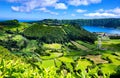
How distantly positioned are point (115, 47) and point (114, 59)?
159 ft

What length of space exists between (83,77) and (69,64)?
321 feet

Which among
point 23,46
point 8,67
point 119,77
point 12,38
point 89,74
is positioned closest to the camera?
point 8,67

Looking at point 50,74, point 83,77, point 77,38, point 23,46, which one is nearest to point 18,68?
point 50,74

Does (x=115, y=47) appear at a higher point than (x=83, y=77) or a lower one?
lower

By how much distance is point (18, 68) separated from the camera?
23.1 feet

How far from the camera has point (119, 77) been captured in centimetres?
3638

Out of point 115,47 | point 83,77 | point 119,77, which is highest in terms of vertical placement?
point 83,77

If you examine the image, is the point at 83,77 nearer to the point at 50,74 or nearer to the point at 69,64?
the point at 50,74

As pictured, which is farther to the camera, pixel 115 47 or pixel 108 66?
pixel 115 47

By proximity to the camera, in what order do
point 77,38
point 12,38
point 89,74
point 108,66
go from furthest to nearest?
point 77,38 → point 12,38 → point 108,66 → point 89,74

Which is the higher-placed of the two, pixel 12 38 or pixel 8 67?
pixel 8 67

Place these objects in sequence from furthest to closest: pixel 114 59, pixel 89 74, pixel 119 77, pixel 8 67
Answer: pixel 114 59 → pixel 119 77 → pixel 89 74 → pixel 8 67

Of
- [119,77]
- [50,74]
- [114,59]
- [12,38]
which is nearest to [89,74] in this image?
[50,74]

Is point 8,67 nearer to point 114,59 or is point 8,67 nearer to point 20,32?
point 114,59
